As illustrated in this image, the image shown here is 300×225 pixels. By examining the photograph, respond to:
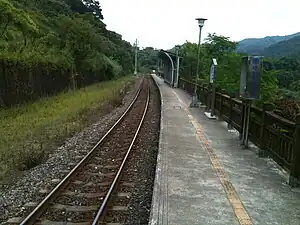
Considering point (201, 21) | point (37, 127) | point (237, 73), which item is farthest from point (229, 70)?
point (37, 127)

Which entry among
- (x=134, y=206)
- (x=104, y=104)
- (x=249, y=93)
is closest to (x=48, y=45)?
→ (x=104, y=104)

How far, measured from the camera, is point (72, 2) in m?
74.9

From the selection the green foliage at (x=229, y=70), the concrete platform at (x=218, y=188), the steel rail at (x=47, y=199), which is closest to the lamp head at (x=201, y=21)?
the green foliage at (x=229, y=70)

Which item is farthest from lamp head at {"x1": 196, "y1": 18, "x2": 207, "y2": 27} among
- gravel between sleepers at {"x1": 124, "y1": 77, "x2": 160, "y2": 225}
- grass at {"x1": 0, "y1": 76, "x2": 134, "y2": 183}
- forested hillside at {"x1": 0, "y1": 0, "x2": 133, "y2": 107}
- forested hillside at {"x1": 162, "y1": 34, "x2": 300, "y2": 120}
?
forested hillside at {"x1": 0, "y1": 0, "x2": 133, "y2": 107}

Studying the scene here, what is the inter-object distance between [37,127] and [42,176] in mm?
5979

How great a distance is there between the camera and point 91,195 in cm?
720

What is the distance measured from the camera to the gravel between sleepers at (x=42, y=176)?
6.63 m

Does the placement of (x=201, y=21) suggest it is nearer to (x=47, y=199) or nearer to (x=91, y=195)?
(x=91, y=195)

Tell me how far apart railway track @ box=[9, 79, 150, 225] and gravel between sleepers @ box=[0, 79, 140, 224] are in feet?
1.12

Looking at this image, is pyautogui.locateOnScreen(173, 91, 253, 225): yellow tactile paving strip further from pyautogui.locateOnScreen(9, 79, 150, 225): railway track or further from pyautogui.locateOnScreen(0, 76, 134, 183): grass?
pyautogui.locateOnScreen(0, 76, 134, 183): grass

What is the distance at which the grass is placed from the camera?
31.1ft

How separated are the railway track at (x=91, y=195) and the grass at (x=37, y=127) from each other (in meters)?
1.36

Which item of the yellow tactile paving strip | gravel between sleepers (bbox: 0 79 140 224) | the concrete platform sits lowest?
gravel between sleepers (bbox: 0 79 140 224)

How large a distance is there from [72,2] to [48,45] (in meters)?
47.2
